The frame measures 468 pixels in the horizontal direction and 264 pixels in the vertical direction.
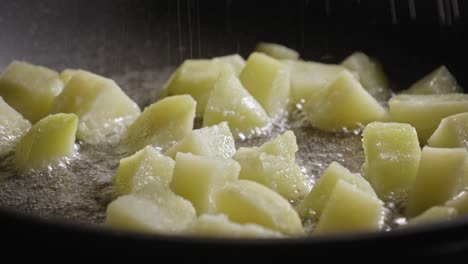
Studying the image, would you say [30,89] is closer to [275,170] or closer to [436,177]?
[275,170]

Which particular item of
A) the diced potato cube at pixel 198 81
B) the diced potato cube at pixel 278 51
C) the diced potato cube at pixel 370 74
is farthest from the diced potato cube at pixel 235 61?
the diced potato cube at pixel 370 74

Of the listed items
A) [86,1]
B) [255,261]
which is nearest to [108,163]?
[86,1]

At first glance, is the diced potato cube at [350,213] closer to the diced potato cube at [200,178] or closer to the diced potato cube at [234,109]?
the diced potato cube at [200,178]

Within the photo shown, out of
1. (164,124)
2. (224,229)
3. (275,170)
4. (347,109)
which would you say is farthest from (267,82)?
(224,229)

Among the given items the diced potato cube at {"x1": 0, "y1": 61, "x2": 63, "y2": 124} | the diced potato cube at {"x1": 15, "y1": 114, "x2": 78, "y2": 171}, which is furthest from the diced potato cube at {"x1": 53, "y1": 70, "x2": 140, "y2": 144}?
the diced potato cube at {"x1": 15, "y1": 114, "x2": 78, "y2": 171}

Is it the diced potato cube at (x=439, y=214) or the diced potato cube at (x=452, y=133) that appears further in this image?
the diced potato cube at (x=452, y=133)
